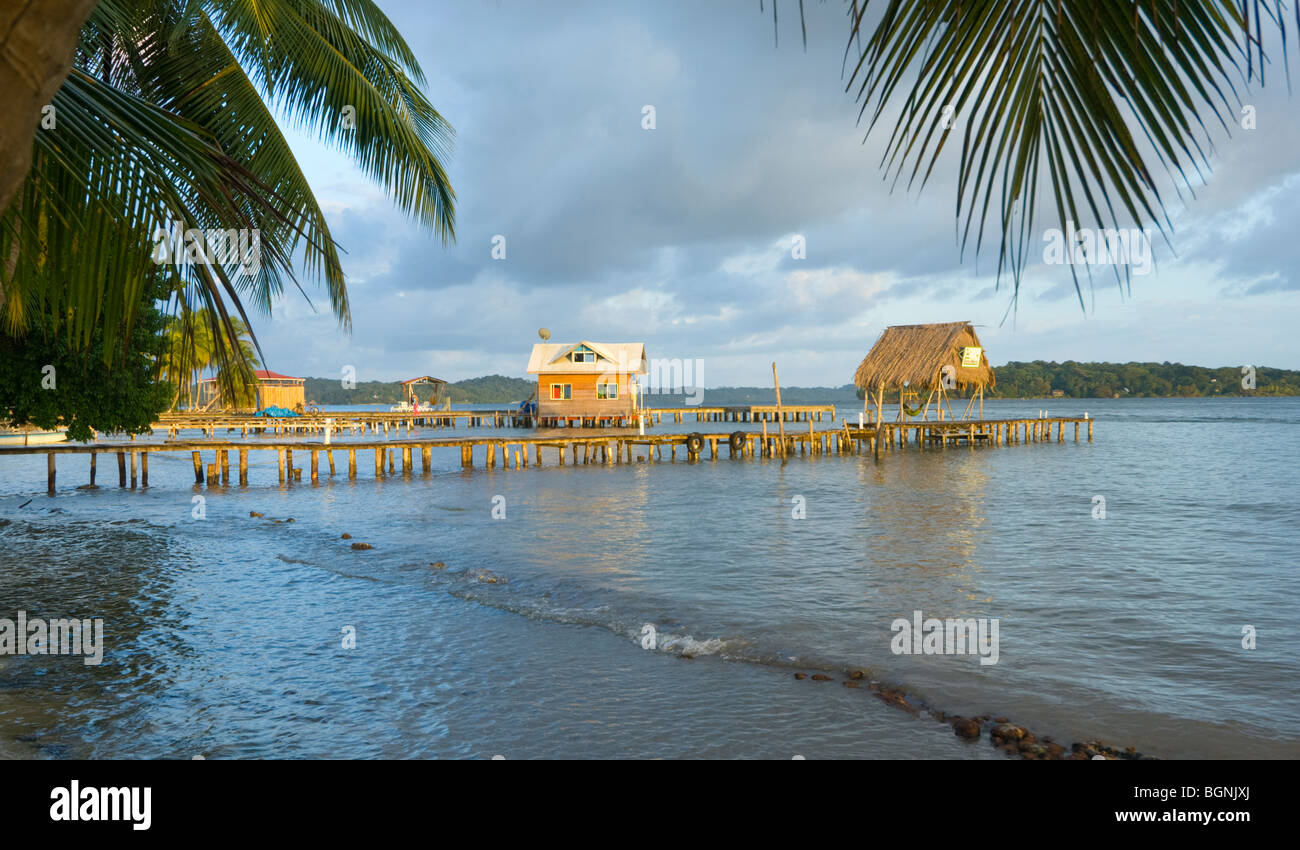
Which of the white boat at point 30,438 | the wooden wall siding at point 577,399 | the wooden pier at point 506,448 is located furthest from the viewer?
the wooden wall siding at point 577,399

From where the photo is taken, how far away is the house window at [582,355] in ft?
174

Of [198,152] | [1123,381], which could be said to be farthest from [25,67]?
[1123,381]

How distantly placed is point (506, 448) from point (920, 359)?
2176 centimetres

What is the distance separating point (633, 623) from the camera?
31.9 feet

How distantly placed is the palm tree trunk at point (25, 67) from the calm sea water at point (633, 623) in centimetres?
529

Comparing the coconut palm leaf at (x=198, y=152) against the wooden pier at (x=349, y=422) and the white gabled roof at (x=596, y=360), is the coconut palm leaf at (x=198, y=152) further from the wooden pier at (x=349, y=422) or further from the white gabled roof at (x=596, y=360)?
the white gabled roof at (x=596, y=360)

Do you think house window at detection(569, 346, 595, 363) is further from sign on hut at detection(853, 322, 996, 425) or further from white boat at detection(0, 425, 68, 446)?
white boat at detection(0, 425, 68, 446)

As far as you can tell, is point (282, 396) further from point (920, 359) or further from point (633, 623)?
point (633, 623)

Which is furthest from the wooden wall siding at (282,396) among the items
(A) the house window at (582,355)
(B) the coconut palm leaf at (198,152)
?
(B) the coconut palm leaf at (198,152)

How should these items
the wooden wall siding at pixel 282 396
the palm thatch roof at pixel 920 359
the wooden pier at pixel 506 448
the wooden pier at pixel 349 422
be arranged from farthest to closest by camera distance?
the wooden wall siding at pixel 282 396, the wooden pier at pixel 349 422, the palm thatch roof at pixel 920 359, the wooden pier at pixel 506 448

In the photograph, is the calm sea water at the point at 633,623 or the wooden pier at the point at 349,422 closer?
the calm sea water at the point at 633,623

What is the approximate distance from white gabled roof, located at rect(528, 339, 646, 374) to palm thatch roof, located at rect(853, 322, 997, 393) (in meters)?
18.1
